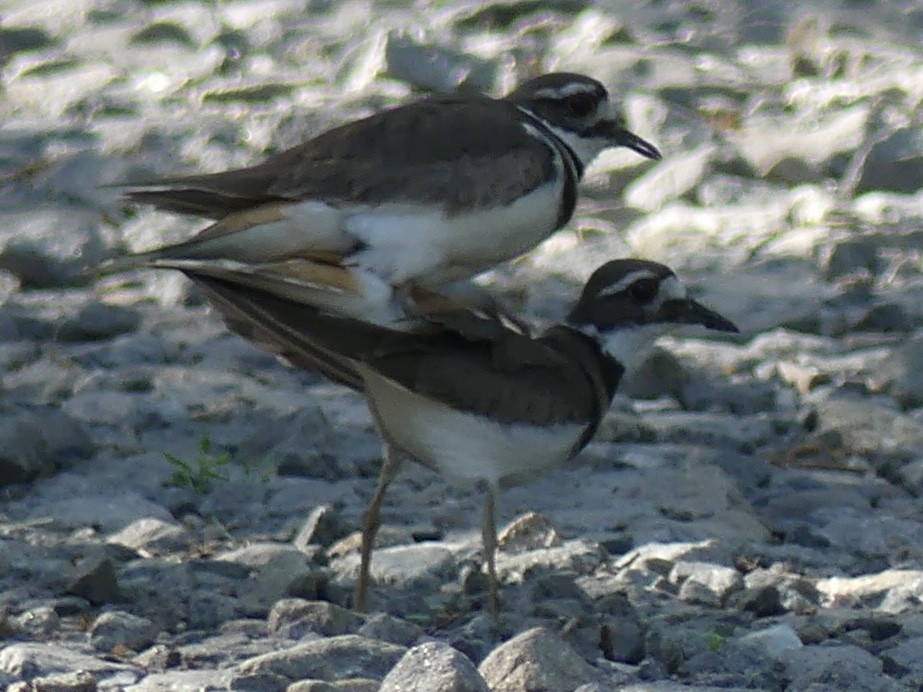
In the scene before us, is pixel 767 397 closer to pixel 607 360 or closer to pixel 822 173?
pixel 607 360

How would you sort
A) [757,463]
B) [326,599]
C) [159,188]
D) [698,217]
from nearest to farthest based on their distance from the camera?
[326,599] < [159,188] < [757,463] < [698,217]

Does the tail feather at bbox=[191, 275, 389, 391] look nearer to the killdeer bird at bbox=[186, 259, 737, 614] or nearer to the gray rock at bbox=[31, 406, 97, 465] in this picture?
the killdeer bird at bbox=[186, 259, 737, 614]

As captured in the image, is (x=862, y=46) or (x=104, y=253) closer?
(x=104, y=253)

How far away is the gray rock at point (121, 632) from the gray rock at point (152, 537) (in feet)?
2.15

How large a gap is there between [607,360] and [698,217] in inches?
123

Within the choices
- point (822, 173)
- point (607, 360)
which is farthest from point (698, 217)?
point (607, 360)

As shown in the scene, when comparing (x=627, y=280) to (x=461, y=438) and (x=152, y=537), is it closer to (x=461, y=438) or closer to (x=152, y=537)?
(x=461, y=438)

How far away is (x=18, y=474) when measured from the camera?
6.26 meters

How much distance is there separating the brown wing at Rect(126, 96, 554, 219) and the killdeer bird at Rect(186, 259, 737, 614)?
1.32 feet

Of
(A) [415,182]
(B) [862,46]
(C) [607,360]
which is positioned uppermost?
(A) [415,182]

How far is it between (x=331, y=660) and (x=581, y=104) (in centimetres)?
256

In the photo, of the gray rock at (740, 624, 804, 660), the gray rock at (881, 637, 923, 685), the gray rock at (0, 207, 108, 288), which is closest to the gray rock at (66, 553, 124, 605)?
the gray rock at (740, 624, 804, 660)

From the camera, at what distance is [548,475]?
21.8 feet

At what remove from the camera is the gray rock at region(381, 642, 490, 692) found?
426cm
